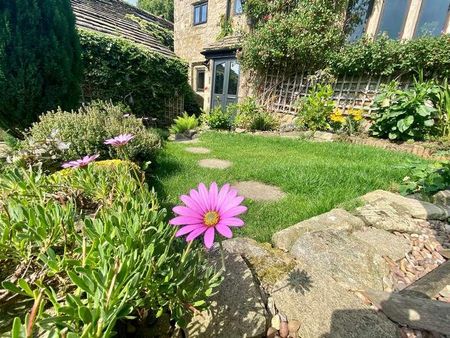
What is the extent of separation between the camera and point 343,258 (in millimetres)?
1491

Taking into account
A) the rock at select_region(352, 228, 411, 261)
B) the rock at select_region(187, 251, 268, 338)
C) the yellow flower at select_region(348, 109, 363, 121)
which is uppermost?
the yellow flower at select_region(348, 109, 363, 121)

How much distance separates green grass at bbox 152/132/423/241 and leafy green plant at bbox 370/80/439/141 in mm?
1328

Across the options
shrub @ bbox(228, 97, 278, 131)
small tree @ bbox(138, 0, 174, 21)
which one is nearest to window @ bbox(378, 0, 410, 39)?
shrub @ bbox(228, 97, 278, 131)

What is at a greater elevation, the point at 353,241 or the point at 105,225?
the point at 105,225

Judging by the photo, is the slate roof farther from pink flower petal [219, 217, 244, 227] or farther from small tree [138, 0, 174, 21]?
small tree [138, 0, 174, 21]

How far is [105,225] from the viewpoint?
0.81 metres

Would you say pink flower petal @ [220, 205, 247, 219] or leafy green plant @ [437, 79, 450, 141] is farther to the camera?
leafy green plant @ [437, 79, 450, 141]

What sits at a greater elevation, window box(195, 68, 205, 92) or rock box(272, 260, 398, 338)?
window box(195, 68, 205, 92)

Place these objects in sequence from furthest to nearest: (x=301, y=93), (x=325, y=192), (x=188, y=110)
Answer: (x=188, y=110) → (x=301, y=93) → (x=325, y=192)

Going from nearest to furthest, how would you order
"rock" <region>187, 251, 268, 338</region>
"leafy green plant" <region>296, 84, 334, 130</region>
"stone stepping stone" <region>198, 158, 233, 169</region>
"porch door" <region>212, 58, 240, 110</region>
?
1. "rock" <region>187, 251, 268, 338</region>
2. "stone stepping stone" <region>198, 158, 233, 169</region>
3. "leafy green plant" <region>296, 84, 334, 130</region>
4. "porch door" <region>212, 58, 240, 110</region>

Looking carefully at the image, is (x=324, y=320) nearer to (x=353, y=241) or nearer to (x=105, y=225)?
(x=353, y=241)

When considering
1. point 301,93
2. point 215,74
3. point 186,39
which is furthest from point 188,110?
point 301,93

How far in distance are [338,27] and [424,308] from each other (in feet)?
27.7

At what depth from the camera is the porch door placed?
990cm
